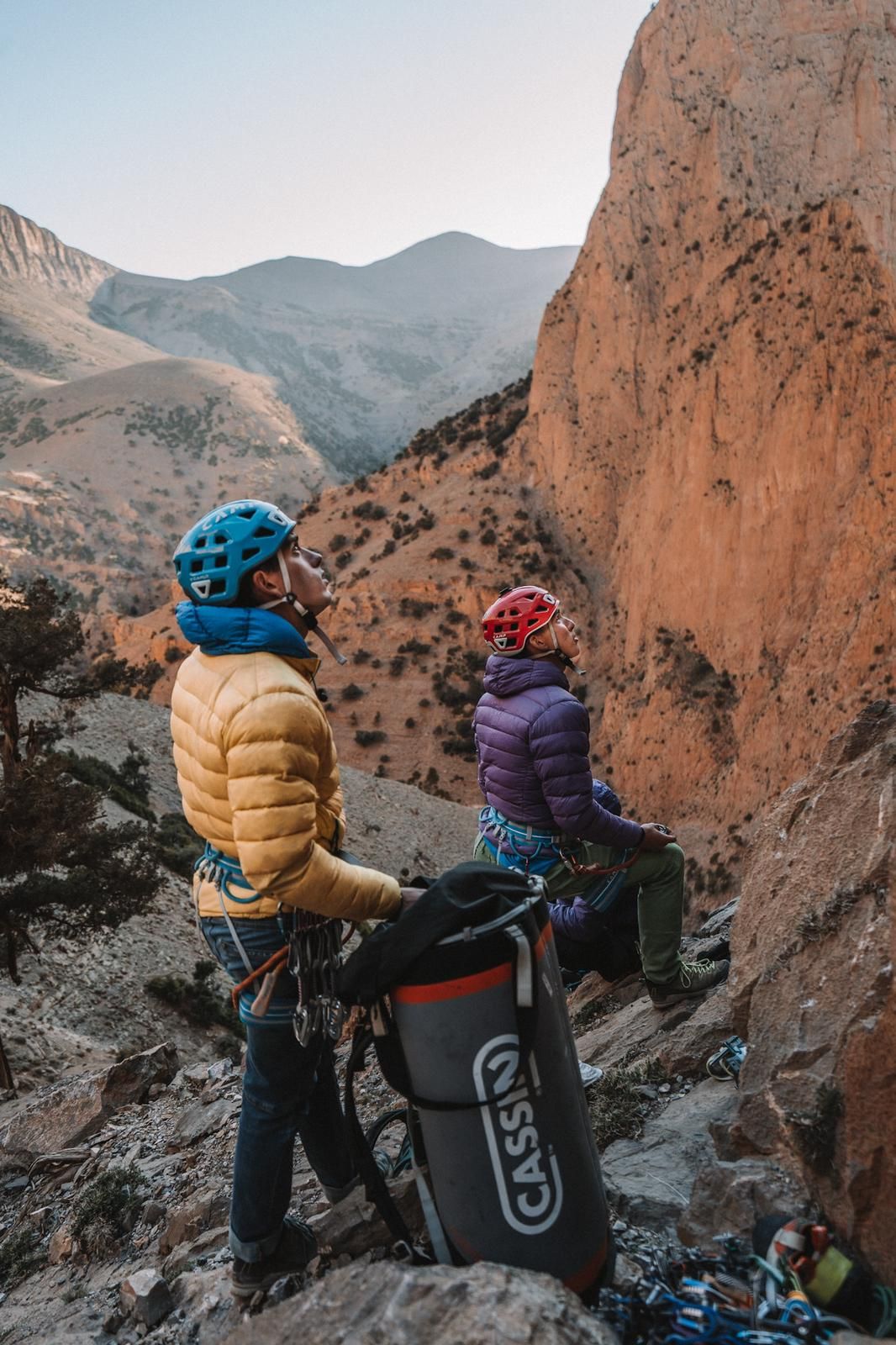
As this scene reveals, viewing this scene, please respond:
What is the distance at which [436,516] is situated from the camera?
123 feet

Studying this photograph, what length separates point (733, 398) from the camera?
25.1 meters

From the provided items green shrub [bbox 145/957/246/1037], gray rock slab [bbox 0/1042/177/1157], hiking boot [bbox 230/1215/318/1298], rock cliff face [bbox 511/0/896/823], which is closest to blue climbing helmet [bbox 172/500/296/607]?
hiking boot [bbox 230/1215/318/1298]

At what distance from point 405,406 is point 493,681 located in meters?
124

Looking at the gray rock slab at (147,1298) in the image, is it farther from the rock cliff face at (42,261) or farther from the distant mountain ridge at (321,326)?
the rock cliff face at (42,261)

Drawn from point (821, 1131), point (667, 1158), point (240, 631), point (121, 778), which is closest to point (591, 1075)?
point (667, 1158)

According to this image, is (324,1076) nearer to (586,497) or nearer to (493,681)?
(493,681)

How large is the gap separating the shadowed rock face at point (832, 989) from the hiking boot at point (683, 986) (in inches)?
35.9

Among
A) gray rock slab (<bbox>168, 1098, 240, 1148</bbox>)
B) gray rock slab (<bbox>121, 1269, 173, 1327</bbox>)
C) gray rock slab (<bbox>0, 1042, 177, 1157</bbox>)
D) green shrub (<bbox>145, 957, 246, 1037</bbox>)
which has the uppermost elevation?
gray rock slab (<bbox>121, 1269, 173, 1327</bbox>)

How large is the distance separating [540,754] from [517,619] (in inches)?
26.0

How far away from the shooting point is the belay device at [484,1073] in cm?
212

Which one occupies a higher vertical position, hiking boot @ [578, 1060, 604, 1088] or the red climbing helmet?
the red climbing helmet

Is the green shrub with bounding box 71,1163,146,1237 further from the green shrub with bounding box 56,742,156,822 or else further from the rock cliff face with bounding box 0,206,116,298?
the rock cliff face with bounding box 0,206,116,298

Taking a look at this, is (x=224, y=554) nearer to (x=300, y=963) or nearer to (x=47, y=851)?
(x=300, y=963)

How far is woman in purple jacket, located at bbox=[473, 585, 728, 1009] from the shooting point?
3.62 meters
